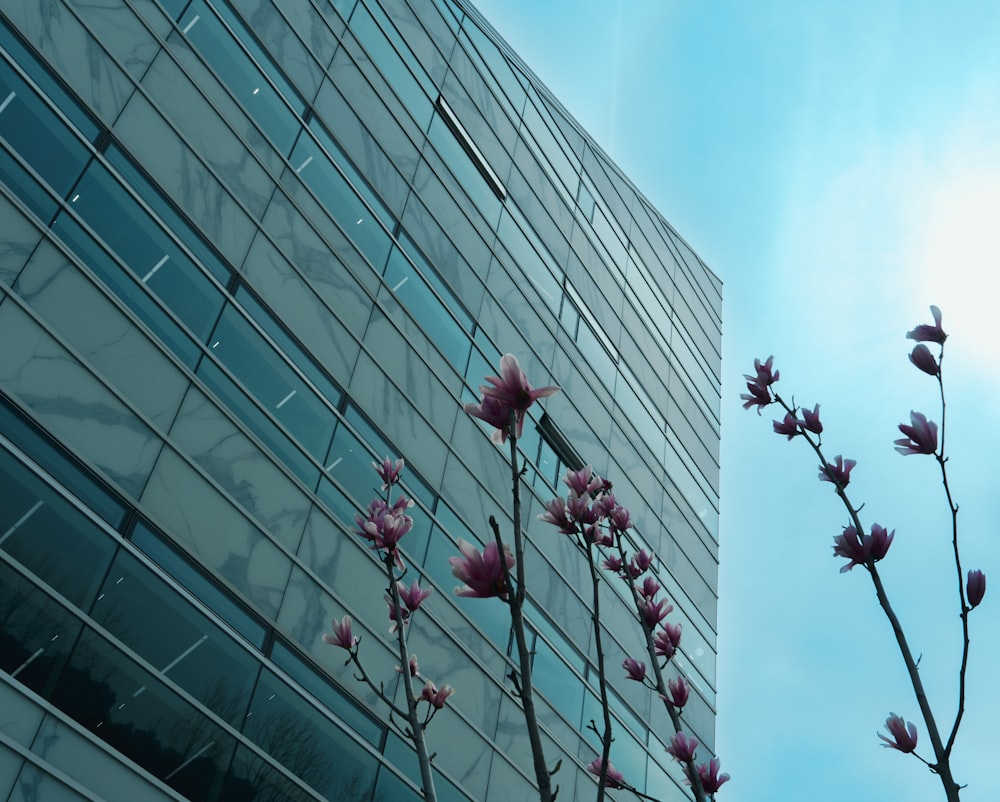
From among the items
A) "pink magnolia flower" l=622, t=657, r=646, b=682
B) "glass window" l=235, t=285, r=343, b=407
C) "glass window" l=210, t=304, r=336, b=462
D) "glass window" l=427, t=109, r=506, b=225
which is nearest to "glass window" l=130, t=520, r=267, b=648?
"glass window" l=210, t=304, r=336, b=462

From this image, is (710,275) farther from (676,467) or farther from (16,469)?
(16,469)

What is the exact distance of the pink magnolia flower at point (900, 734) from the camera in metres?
3.58

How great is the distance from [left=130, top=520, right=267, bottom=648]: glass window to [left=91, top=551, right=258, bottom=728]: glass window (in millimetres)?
152

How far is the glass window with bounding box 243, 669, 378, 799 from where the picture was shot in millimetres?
8453

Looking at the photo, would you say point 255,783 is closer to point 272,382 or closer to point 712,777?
point 272,382

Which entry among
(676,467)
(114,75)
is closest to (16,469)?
(114,75)

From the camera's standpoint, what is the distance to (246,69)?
37.5ft

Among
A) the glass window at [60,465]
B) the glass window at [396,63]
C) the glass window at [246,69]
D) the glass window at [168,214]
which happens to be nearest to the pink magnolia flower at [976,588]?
the glass window at [60,465]

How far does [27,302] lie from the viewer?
7488 millimetres

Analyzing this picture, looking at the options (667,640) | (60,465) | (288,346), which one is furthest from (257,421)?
(667,640)

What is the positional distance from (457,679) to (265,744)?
333 cm

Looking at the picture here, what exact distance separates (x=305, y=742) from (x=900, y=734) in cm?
657

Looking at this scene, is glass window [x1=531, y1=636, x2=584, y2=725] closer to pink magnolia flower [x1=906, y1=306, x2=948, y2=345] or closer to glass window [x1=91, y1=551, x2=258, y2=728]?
glass window [x1=91, y1=551, x2=258, y2=728]

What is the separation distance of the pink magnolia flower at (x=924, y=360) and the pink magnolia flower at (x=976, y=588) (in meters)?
0.96
